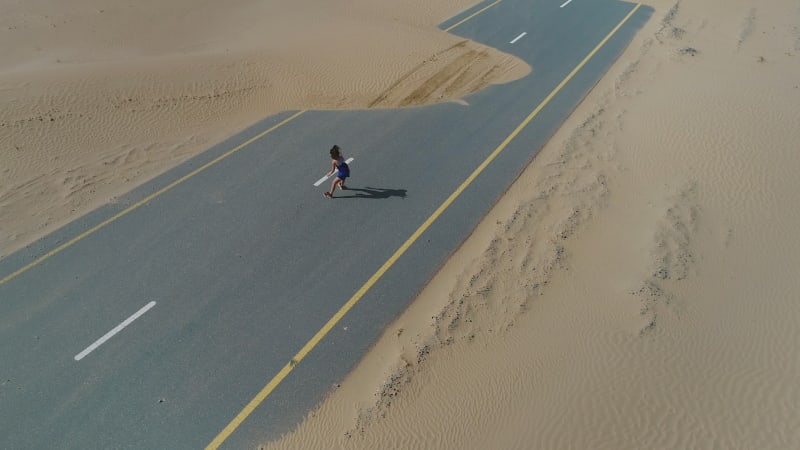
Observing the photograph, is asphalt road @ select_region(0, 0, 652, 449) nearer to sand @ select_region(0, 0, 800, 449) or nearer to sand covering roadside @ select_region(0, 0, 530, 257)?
sand @ select_region(0, 0, 800, 449)

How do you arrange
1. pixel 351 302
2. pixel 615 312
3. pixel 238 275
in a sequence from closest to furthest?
pixel 615 312 < pixel 351 302 < pixel 238 275

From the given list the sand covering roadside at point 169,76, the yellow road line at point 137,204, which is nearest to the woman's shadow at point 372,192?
the yellow road line at point 137,204

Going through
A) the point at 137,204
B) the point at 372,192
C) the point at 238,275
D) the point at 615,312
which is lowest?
the point at 615,312

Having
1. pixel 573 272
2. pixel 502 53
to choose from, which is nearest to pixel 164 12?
pixel 502 53

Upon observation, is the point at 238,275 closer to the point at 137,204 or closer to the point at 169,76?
the point at 137,204

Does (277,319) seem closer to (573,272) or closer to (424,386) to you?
(424,386)

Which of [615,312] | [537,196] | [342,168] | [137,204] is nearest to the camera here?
[615,312]

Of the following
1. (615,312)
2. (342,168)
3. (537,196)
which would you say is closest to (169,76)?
(342,168)
